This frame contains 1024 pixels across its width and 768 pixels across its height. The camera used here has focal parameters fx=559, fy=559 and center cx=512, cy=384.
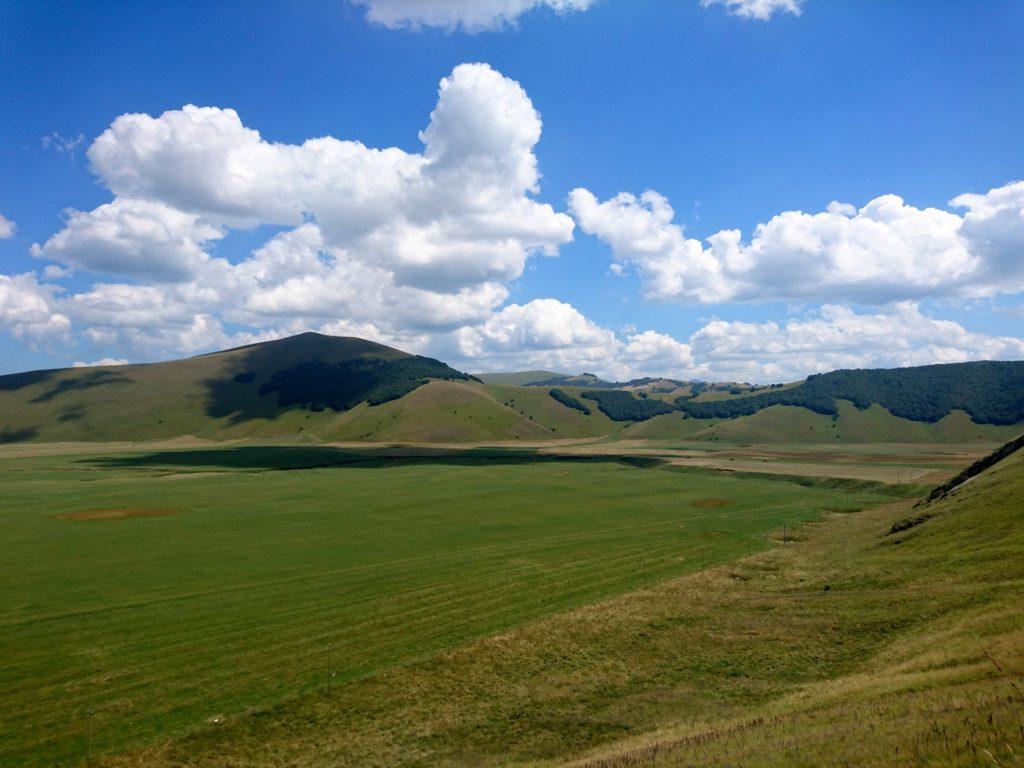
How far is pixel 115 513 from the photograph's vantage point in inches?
3511

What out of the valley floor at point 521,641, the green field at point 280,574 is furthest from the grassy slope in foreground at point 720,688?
A: the green field at point 280,574

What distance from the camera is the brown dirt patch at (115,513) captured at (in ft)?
280

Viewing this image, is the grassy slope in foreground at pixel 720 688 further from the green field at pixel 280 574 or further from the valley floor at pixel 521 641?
the green field at pixel 280 574

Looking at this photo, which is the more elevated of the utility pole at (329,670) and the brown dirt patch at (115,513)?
the brown dirt patch at (115,513)

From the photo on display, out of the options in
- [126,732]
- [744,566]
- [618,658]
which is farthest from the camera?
[744,566]

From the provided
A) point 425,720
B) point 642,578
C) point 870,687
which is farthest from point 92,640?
point 870,687

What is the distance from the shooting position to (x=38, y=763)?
24453 mm

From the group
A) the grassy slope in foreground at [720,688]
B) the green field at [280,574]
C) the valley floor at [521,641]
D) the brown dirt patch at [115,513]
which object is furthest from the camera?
the brown dirt patch at [115,513]

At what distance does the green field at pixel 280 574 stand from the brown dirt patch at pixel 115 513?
94 cm

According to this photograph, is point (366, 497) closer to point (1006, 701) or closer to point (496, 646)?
point (496, 646)

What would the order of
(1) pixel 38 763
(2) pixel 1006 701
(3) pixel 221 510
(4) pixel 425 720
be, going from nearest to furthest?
(2) pixel 1006 701
(1) pixel 38 763
(4) pixel 425 720
(3) pixel 221 510

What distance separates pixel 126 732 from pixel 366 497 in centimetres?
8046

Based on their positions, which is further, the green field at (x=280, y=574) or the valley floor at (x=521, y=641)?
the green field at (x=280, y=574)

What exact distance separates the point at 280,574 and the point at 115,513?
54.6 m
